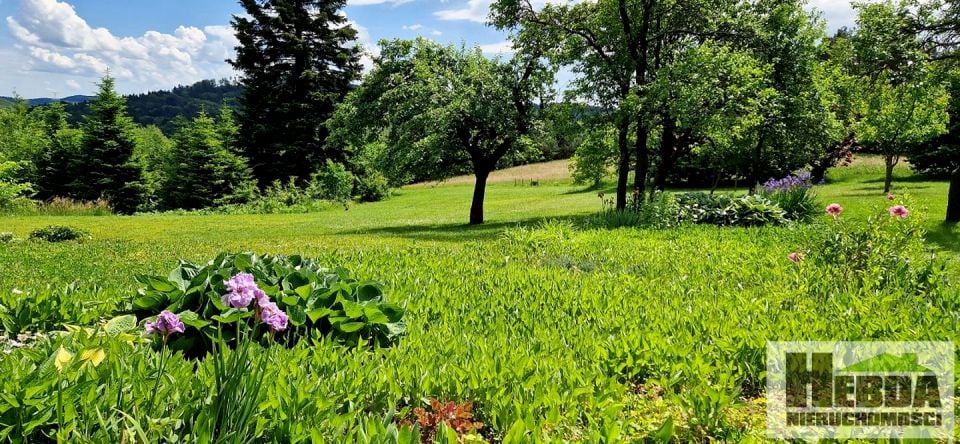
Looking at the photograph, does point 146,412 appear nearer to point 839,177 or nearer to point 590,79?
point 590,79

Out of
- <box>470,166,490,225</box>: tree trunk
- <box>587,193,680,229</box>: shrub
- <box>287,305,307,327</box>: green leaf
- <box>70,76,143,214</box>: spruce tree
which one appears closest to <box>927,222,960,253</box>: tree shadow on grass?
<box>587,193,680,229</box>: shrub

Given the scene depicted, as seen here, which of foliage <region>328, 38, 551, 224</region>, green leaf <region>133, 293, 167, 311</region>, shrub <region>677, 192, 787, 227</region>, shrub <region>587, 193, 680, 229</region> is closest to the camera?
green leaf <region>133, 293, 167, 311</region>

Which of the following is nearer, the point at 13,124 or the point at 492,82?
the point at 492,82

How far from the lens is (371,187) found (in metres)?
34.6

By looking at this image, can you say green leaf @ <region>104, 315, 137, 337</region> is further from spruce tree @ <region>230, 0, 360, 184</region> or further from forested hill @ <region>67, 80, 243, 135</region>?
forested hill @ <region>67, 80, 243, 135</region>

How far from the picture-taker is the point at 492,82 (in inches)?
622

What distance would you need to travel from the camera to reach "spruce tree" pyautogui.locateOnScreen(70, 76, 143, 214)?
31141mm

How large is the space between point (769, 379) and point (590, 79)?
1314 cm

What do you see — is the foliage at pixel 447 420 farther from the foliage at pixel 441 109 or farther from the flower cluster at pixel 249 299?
the foliage at pixel 441 109

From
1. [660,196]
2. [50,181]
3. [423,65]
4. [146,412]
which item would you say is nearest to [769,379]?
[146,412]

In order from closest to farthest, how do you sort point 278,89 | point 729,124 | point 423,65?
point 729,124, point 423,65, point 278,89

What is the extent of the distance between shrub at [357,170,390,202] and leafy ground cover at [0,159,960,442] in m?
28.2

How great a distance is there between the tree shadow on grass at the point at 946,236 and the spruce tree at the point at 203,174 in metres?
30.9

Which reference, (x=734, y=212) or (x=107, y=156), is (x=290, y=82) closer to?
(x=107, y=156)
